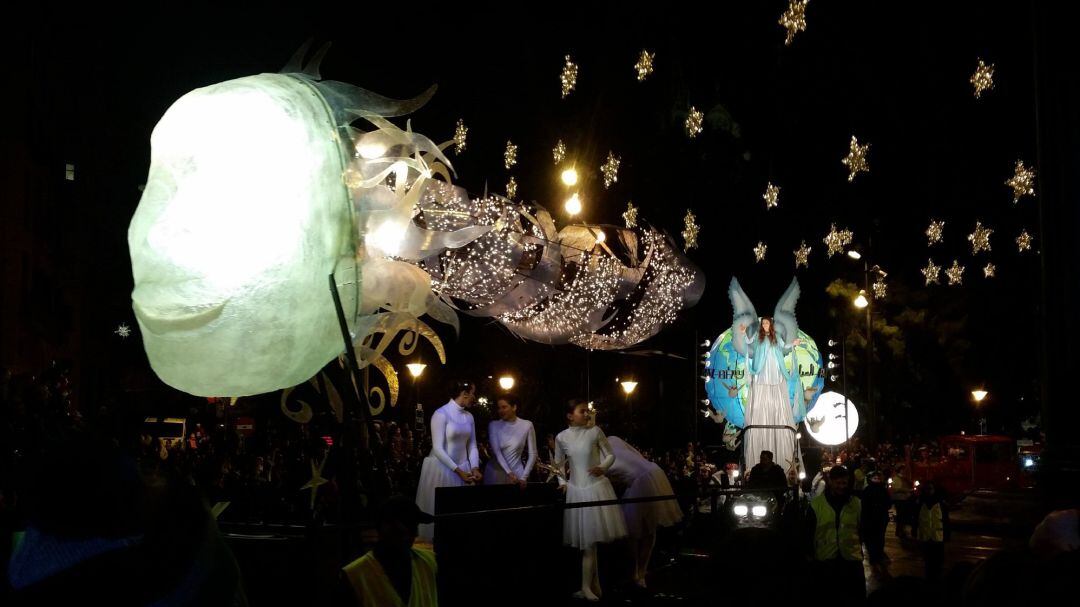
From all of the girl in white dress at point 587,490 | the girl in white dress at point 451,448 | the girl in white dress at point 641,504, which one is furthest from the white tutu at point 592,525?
the girl in white dress at point 451,448

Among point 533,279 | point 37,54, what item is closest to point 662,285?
point 533,279

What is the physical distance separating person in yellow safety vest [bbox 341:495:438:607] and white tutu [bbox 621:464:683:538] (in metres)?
6.90

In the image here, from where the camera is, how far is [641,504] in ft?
39.2

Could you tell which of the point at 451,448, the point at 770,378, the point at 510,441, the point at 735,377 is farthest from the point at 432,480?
the point at 735,377

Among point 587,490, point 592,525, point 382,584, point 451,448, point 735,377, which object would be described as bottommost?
point 592,525

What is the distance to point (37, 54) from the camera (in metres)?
29.8

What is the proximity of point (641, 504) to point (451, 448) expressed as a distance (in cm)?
233

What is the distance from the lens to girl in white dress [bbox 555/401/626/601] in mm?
10906

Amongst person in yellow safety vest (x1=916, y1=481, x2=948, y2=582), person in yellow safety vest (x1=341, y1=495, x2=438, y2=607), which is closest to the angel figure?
person in yellow safety vest (x1=916, y1=481, x2=948, y2=582)

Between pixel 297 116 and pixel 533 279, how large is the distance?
6.63 m

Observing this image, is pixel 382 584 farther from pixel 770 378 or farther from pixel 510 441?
pixel 770 378

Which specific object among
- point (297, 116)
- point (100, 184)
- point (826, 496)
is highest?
point (100, 184)

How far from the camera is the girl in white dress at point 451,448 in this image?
11.6m

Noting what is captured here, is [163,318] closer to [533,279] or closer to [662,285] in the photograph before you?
[533,279]
